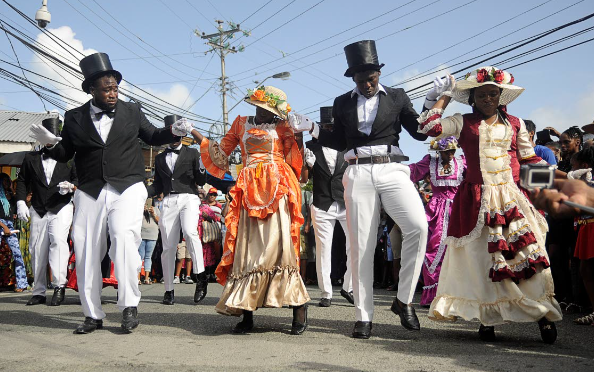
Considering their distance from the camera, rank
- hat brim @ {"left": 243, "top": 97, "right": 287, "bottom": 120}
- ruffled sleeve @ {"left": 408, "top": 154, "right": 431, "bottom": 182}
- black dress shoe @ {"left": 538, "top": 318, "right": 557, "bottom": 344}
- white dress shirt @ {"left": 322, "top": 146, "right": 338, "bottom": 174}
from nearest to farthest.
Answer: black dress shoe @ {"left": 538, "top": 318, "right": 557, "bottom": 344} < hat brim @ {"left": 243, "top": 97, "right": 287, "bottom": 120} < ruffled sleeve @ {"left": 408, "top": 154, "right": 431, "bottom": 182} < white dress shirt @ {"left": 322, "top": 146, "right": 338, "bottom": 174}

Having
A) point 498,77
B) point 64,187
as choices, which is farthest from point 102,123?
point 498,77

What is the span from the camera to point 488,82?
5465 millimetres

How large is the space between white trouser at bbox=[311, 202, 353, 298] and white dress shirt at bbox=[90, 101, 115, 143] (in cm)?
339

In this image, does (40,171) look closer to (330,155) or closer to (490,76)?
(330,155)

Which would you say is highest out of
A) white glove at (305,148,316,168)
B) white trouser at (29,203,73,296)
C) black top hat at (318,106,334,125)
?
black top hat at (318,106,334,125)

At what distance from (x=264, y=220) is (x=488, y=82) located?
2.39m

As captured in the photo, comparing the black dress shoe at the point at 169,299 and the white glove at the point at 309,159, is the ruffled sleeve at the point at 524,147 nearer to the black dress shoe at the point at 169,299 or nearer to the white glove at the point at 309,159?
the white glove at the point at 309,159

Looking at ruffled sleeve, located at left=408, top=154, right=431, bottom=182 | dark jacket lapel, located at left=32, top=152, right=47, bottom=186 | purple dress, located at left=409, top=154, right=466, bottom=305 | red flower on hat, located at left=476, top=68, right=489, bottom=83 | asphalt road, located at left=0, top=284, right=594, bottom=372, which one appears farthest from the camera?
dark jacket lapel, located at left=32, top=152, right=47, bottom=186

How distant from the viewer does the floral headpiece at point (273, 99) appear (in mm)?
6211

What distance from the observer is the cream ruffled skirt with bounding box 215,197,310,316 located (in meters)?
5.75

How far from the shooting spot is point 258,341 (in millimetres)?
5254

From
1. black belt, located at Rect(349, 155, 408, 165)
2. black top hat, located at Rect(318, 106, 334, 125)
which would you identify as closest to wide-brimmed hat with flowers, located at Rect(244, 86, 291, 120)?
black belt, located at Rect(349, 155, 408, 165)

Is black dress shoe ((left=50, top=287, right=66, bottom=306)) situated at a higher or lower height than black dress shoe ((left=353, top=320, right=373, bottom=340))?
higher

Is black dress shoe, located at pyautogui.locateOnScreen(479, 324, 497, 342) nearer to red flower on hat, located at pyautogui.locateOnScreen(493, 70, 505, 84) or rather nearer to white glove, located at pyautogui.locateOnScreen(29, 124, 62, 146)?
red flower on hat, located at pyautogui.locateOnScreen(493, 70, 505, 84)
